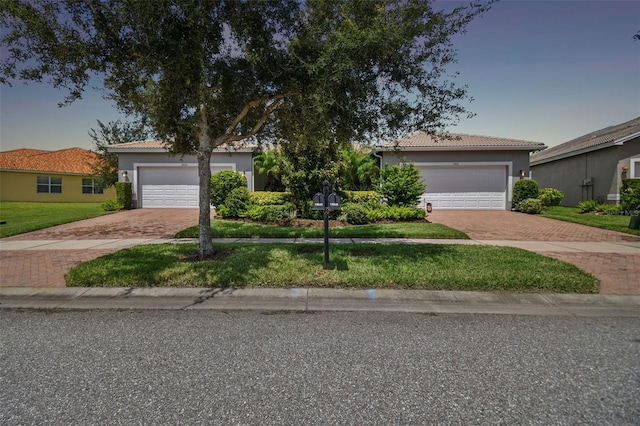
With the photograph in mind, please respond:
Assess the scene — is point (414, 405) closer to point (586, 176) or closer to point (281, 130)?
point (281, 130)

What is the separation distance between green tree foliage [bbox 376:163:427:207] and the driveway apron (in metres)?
1.41

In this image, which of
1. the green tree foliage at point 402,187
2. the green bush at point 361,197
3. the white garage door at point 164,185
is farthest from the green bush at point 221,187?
the green tree foliage at point 402,187

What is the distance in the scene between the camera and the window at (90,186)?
90.1 ft

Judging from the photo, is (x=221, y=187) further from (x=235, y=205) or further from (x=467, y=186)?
(x=467, y=186)

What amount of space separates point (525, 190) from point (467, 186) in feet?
8.88

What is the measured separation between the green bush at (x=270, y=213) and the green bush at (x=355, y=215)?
2.19 m

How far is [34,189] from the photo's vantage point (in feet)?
82.2

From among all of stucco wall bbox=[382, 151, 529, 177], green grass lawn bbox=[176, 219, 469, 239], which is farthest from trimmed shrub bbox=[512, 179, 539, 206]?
green grass lawn bbox=[176, 219, 469, 239]

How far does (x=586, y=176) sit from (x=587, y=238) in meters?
12.8

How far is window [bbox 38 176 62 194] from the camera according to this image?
83.2ft

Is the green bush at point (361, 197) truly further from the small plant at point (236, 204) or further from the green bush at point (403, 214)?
the small plant at point (236, 204)

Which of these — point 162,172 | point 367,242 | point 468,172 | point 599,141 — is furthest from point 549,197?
point 162,172

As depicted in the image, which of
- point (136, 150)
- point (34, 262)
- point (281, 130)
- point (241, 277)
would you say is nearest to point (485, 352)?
point (241, 277)

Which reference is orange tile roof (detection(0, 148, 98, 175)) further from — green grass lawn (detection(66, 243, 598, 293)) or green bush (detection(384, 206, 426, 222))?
green grass lawn (detection(66, 243, 598, 293))
